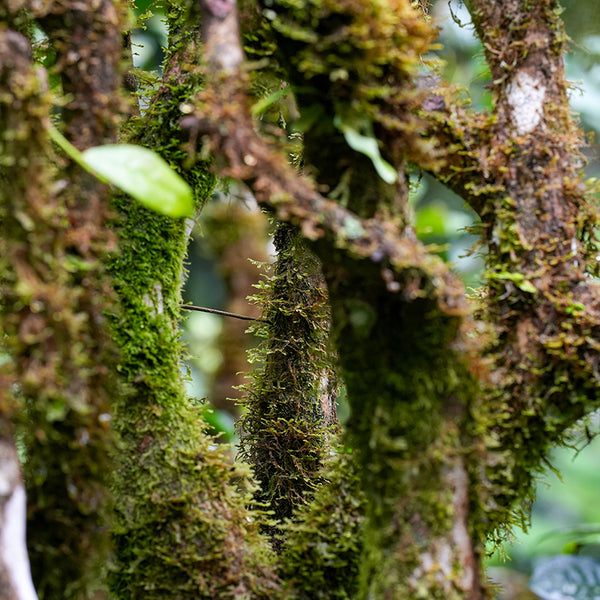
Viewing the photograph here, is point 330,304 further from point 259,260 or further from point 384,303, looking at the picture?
point 259,260

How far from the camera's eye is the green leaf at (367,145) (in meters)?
0.70

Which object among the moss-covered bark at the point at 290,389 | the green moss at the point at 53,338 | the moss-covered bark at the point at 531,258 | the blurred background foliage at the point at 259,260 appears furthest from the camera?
the blurred background foliage at the point at 259,260

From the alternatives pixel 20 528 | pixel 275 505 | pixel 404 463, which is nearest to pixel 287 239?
pixel 275 505

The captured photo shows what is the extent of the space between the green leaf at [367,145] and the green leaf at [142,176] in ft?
0.68

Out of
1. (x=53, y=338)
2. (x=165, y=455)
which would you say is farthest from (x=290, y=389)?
(x=53, y=338)

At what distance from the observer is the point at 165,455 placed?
2.95 ft

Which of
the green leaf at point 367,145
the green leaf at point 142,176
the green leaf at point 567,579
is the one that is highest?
the green leaf at point 367,145

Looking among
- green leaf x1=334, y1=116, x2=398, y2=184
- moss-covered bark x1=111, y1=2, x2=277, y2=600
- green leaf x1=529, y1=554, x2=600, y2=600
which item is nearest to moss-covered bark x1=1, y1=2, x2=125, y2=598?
moss-covered bark x1=111, y1=2, x2=277, y2=600

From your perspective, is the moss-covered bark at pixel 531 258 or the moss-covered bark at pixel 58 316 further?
the moss-covered bark at pixel 531 258

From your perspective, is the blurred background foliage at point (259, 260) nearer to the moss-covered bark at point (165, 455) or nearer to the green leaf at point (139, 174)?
the moss-covered bark at point (165, 455)

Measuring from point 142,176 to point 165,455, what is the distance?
450 millimetres

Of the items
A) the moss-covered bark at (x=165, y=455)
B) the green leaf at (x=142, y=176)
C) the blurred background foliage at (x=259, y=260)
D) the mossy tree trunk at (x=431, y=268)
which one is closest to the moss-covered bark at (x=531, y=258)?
the mossy tree trunk at (x=431, y=268)

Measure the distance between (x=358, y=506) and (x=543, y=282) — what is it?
44cm

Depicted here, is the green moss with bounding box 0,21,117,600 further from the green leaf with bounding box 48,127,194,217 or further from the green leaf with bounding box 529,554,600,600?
the green leaf with bounding box 529,554,600,600
